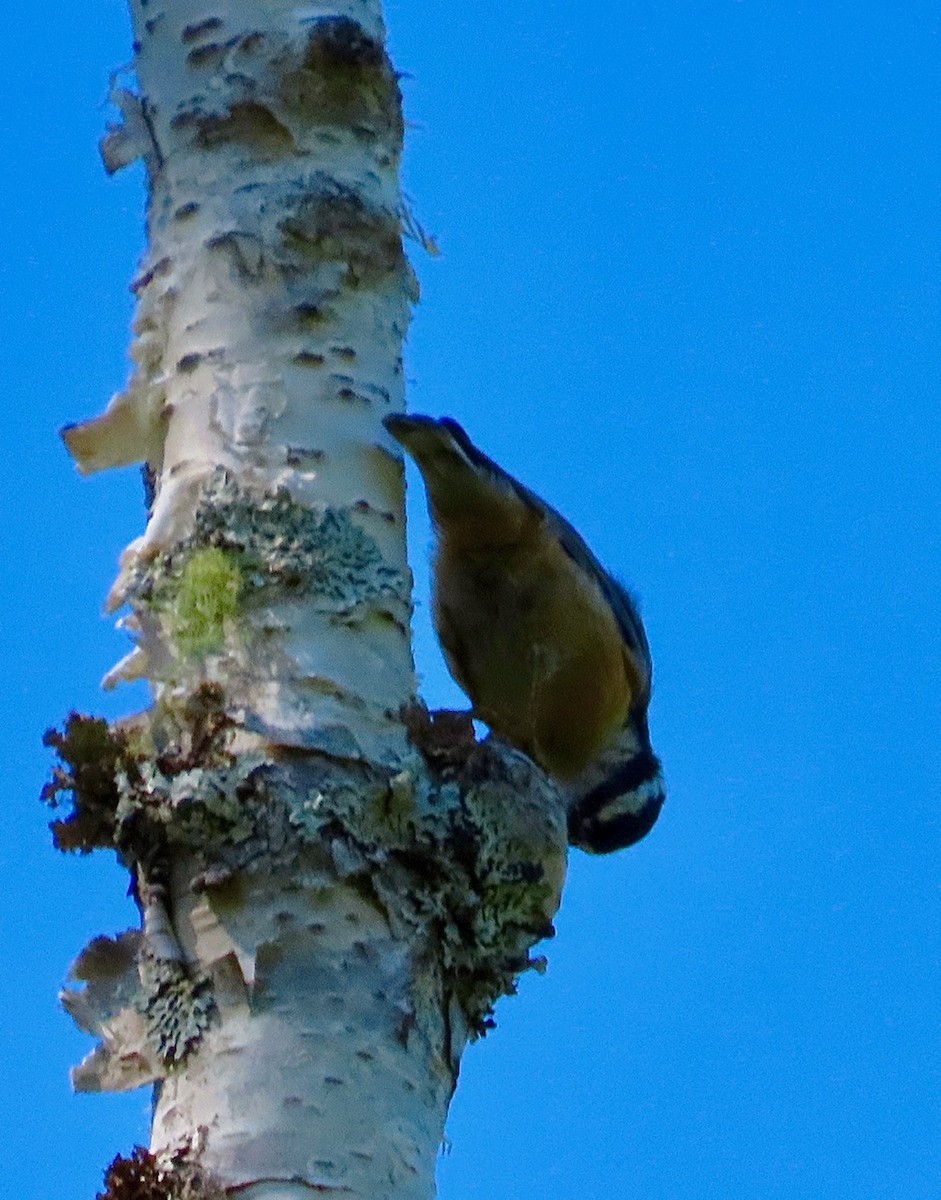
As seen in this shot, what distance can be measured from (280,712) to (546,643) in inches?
59.6

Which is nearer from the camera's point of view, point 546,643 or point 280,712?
point 280,712

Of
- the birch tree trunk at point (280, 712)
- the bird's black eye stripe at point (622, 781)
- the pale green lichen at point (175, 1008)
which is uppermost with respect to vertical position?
the bird's black eye stripe at point (622, 781)

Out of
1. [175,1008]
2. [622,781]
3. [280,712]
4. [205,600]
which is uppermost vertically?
[622,781]

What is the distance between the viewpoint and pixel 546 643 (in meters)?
4.20

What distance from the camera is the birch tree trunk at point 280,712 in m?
2.45

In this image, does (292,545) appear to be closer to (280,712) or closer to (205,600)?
(205,600)

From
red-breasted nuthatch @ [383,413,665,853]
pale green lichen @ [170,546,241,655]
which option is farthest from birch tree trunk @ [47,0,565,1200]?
red-breasted nuthatch @ [383,413,665,853]

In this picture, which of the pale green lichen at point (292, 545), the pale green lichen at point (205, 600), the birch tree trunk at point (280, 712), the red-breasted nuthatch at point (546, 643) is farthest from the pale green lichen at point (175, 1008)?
the red-breasted nuthatch at point (546, 643)

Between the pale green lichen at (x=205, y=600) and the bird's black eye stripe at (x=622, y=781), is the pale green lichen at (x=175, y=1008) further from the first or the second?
the bird's black eye stripe at (x=622, y=781)

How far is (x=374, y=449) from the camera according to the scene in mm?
3197

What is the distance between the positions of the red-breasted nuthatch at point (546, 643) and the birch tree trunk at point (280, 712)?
568 mm

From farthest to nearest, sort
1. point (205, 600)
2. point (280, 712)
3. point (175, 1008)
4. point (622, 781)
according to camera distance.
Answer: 1. point (622, 781)
2. point (205, 600)
3. point (280, 712)
4. point (175, 1008)

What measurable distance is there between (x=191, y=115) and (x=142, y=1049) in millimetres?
1708

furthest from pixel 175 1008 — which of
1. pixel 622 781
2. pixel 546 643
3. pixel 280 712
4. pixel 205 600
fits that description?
pixel 622 781
